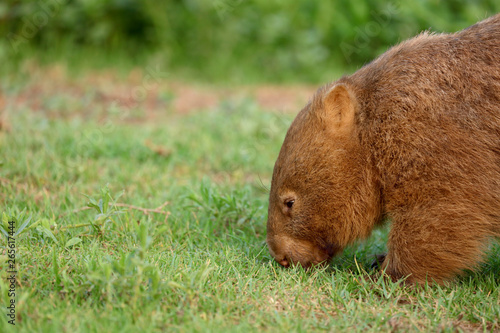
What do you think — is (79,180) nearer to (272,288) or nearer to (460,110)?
(272,288)

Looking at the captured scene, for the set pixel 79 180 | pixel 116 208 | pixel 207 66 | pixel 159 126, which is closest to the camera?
pixel 116 208

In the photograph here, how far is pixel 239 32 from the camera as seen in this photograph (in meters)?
9.46

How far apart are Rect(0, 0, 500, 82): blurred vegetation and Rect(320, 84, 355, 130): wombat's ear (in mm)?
5685

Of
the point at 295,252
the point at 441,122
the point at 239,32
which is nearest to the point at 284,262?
the point at 295,252

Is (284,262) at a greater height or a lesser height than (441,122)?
lesser

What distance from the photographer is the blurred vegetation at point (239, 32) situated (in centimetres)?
887

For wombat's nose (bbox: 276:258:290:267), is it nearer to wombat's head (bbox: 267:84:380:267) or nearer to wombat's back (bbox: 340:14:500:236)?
wombat's head (bbox: 267:84:380:267)

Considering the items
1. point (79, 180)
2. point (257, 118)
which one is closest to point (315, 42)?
point (257, 118)

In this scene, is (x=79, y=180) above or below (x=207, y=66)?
below

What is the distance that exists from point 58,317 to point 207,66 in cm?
Result: 718

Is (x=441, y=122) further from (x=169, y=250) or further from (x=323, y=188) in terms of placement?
(x=169, y=250)

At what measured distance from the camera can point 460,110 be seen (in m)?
3.19

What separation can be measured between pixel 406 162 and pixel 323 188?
527 millimetres

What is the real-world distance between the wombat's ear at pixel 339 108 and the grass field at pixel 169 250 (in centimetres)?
85
